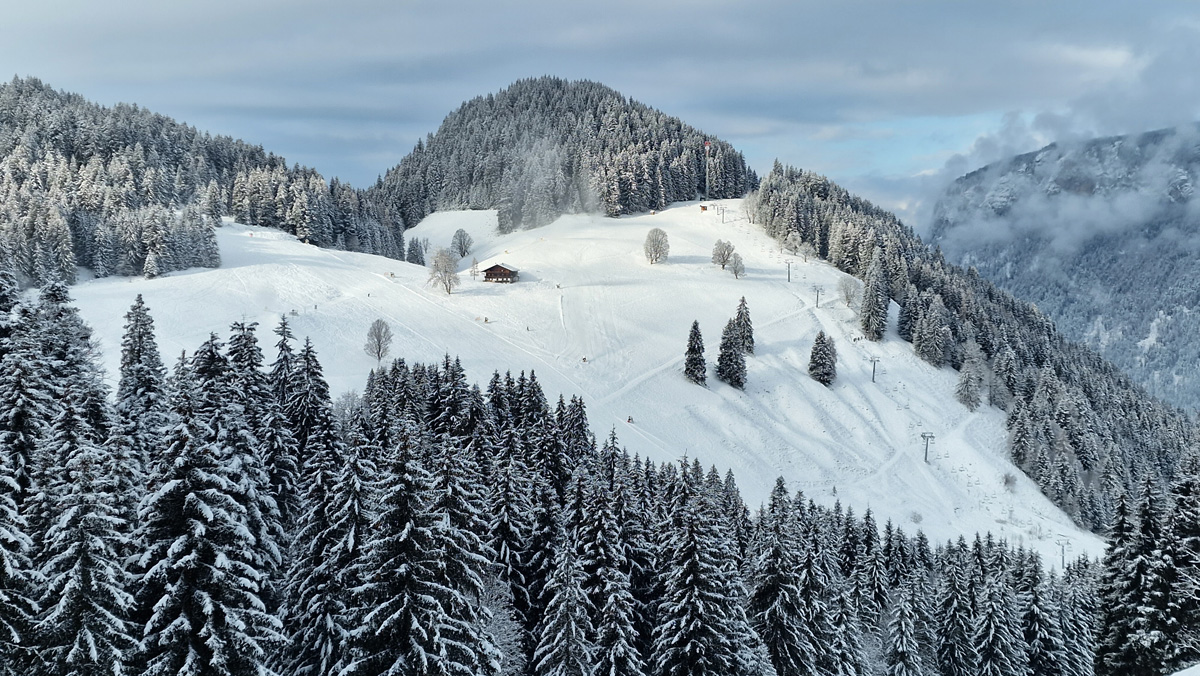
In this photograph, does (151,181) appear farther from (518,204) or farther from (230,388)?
(230,388)

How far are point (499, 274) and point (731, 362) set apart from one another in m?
47.4

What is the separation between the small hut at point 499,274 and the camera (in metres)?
126

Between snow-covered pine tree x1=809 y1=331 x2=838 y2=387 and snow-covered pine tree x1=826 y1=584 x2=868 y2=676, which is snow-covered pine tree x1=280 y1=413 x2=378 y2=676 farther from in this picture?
snow-covered pine tree x1=809 y1=331 x2=838 y2=387

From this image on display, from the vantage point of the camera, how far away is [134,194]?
12600cm

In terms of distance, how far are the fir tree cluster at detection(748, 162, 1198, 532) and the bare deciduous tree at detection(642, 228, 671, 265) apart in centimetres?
3171

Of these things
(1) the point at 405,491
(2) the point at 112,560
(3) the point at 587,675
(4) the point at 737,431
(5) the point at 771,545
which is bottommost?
(4) the point at 737,431

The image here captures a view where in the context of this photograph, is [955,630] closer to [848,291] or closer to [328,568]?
[328,568]

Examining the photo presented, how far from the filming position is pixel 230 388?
91.7 ft

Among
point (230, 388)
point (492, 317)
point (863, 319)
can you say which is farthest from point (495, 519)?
point (863, 319)

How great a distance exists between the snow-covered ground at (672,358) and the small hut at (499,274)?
8.64 ft

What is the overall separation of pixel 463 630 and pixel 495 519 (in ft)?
29.3

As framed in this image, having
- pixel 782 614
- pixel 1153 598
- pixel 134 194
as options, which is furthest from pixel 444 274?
pixel 1153 598

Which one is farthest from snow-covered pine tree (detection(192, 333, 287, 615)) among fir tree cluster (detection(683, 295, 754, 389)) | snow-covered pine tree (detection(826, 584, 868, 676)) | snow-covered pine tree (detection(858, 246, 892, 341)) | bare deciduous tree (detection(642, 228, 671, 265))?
bare deciduous tree (detection(642, 228, 671, 265))

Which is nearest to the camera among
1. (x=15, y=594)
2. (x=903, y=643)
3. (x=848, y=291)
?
(x=15, y=594)
